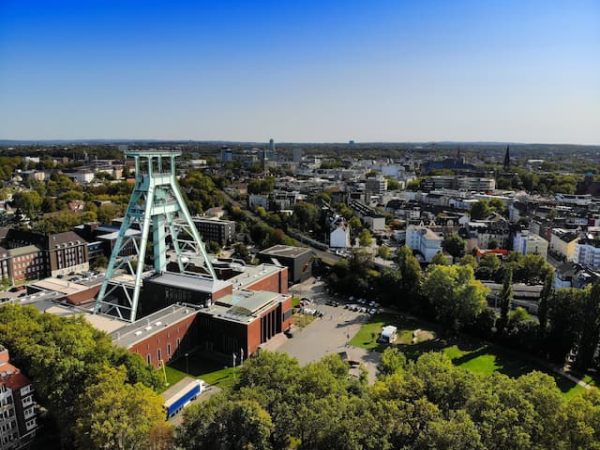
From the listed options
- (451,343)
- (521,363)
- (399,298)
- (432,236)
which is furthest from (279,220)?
(521,363)

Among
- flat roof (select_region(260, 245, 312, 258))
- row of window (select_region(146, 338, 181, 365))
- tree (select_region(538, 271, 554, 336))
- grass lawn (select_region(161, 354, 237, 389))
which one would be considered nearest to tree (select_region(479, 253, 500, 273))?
tree (select_region(538, 271, 554, 336))

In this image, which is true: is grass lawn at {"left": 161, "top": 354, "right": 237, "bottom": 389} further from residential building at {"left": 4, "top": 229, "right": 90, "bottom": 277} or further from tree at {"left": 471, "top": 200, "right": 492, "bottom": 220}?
tree at {"left": 471, "top": 200, "right": 492, "bottom": 220}

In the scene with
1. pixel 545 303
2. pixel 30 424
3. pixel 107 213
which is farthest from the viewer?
pixel 107 213

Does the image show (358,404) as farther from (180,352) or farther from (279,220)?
(279,220)

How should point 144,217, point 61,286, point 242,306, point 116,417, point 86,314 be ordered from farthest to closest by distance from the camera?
point 61,286
point 242,306
point 144,217
point 86,314
point 116,417

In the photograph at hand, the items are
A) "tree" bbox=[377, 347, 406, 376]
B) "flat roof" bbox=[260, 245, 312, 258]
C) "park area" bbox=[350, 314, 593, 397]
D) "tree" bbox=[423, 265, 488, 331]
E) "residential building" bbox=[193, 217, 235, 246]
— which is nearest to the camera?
"tree" bbox=[377, 347, 406, 376]

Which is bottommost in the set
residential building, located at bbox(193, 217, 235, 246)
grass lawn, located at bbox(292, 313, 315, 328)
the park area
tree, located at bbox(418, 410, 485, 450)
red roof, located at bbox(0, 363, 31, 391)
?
the park area

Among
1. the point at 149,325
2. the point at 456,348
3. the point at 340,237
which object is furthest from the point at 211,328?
the point at 340,237

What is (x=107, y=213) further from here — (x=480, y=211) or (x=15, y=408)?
(x=480, y=211)
